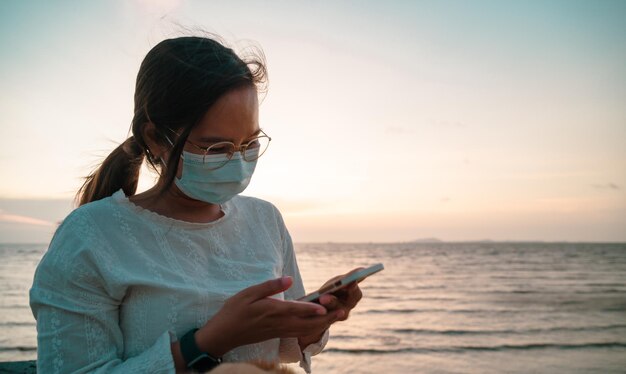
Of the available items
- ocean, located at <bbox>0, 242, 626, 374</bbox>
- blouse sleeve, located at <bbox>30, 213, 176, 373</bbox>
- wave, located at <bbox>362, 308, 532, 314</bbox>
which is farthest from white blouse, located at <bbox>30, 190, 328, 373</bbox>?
wave, located at <bbox>362, 308, 532, 314</bbox>

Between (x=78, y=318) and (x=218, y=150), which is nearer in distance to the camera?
(x=78, y=318)

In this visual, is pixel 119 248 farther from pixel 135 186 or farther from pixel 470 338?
pixel 470 338

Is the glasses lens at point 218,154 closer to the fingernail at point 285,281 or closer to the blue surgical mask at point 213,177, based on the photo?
the blue surgical mask at point 213,177

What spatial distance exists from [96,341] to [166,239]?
17.9 inches

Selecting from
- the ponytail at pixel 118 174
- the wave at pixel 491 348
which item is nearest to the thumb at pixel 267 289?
the ponytail at pixel 118 174

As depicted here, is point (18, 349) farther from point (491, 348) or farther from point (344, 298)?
point (344, 298)

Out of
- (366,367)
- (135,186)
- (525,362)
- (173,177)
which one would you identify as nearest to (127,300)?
(173,177)

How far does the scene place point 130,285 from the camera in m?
1.78

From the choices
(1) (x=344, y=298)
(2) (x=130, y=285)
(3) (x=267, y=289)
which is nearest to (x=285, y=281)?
(3) (x=267, y=289)

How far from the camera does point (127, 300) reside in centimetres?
181

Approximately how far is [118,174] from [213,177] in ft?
1.63

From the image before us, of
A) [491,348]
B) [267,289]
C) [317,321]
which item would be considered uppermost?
[267,289]

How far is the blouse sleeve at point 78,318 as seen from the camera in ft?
5.36

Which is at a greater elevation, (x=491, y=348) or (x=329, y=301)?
(x=329, y=301)
